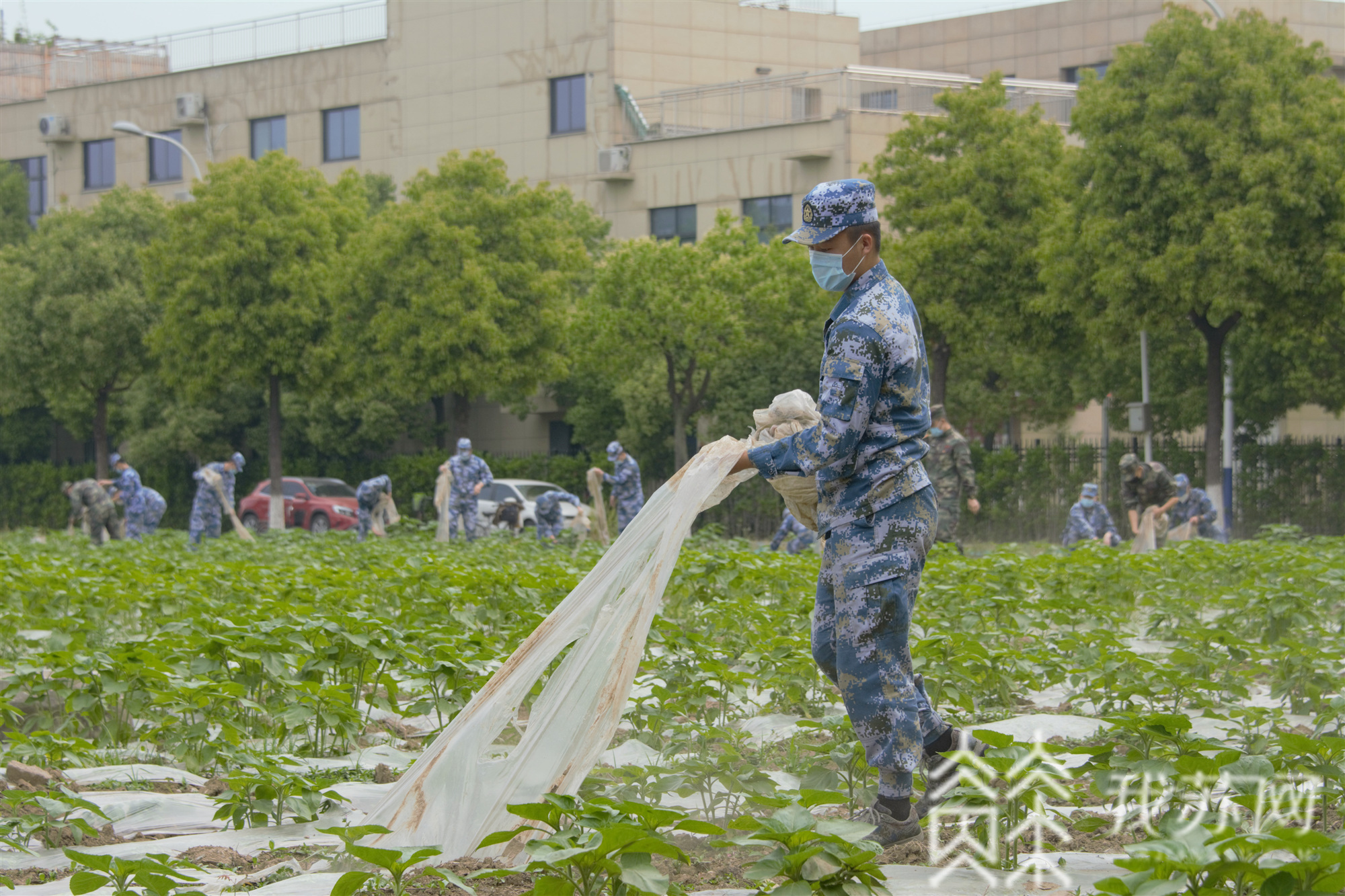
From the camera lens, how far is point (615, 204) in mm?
37469

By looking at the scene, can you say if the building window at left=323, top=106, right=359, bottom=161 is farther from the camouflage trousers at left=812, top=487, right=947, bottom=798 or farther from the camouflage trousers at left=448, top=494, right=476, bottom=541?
the camouflage trousers at left=812, top=487, right=947, bottom=798

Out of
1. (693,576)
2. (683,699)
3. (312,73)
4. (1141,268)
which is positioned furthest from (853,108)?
(683,699)

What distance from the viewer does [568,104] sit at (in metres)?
39.6

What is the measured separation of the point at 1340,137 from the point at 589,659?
19.0 metres

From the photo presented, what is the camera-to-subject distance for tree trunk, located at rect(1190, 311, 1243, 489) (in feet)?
68.6

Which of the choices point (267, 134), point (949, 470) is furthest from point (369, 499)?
point (267, 134)

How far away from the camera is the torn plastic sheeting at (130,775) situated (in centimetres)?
537

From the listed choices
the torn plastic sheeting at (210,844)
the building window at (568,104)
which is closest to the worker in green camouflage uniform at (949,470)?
the torn plastic sheeting at (210,844)

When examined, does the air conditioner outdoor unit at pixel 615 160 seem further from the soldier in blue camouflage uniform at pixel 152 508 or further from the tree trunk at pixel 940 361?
the soldier in blue camouflage uniform at pixel 152 508

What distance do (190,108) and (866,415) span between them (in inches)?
1745

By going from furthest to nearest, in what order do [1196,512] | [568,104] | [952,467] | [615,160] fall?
[568,104]
[615,160]
[1196,512]
[952,467]

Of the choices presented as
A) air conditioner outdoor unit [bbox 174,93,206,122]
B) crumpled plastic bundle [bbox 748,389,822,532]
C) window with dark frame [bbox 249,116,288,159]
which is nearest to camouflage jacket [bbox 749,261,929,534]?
crumpled plastic bundle [bbox 748,389,822,532]

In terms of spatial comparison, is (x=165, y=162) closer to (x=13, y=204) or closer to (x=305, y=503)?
(x=13, y=204)

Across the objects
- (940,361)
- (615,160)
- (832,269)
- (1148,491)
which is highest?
(615,160)
